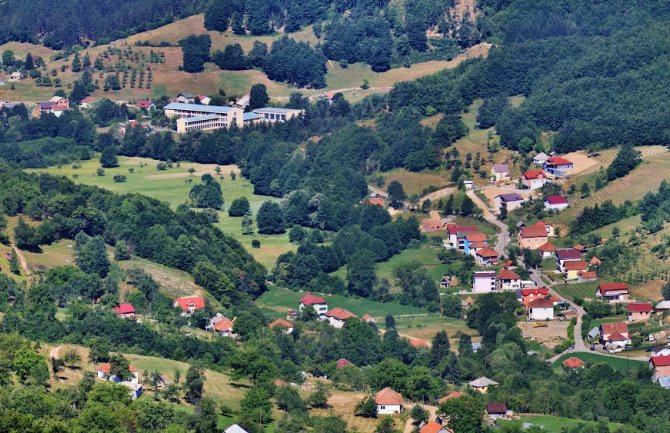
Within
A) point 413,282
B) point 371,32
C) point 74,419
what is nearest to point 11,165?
point 413,282

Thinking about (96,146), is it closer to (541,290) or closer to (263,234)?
(263,234)

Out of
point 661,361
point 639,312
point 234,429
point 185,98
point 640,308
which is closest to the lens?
point 234,429

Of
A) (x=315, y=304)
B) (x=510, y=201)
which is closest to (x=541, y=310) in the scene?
(x=315, y=304)

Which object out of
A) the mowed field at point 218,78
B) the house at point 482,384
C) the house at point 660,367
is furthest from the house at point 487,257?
the mowed field at point 218,78

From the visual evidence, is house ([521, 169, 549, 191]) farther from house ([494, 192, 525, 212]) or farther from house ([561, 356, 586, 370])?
house ([561, 356, 586, 370])

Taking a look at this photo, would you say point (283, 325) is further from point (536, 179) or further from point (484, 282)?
point (536, 179)
